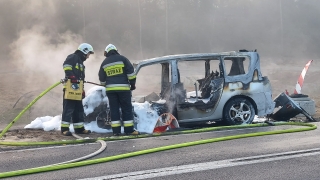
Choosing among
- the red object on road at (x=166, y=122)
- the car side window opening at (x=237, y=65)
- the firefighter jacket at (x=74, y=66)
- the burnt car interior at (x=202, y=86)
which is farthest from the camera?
the car side window opening at (x=237, y=65)

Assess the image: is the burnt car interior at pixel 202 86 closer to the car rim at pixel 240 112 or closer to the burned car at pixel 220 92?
the burned car at pixel 220 92

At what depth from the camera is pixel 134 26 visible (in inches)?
1531

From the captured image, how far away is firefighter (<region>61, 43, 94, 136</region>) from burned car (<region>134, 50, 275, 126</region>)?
3.56ft

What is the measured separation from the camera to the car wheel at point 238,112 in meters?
8.45

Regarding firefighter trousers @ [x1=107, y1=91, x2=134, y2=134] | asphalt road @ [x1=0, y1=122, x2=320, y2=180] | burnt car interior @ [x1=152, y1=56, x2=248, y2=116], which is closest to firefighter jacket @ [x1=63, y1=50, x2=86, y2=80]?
firefighter trousers @ [x1=107, y1=91, x2=134, y2=134]

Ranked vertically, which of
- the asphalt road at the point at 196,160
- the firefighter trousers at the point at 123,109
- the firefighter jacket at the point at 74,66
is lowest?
the asphalt road at the point at 196,160

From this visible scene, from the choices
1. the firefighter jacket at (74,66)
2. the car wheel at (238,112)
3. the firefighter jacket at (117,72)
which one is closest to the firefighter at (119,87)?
the firefighter jacket at (117,72)

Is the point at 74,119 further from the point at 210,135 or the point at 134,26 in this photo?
the point at 134,26

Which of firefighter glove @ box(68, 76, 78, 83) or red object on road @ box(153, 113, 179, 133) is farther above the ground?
firefighter glove @ box(68, 76, 78, 83)

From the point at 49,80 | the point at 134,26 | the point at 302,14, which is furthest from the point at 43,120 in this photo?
the point at 302,14

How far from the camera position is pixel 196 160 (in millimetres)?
5223

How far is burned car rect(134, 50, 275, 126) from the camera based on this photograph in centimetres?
835

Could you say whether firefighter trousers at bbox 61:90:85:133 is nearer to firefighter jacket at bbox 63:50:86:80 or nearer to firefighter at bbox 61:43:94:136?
firefighter at bbox 61:43:94:136

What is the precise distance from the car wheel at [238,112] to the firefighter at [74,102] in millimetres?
2733
